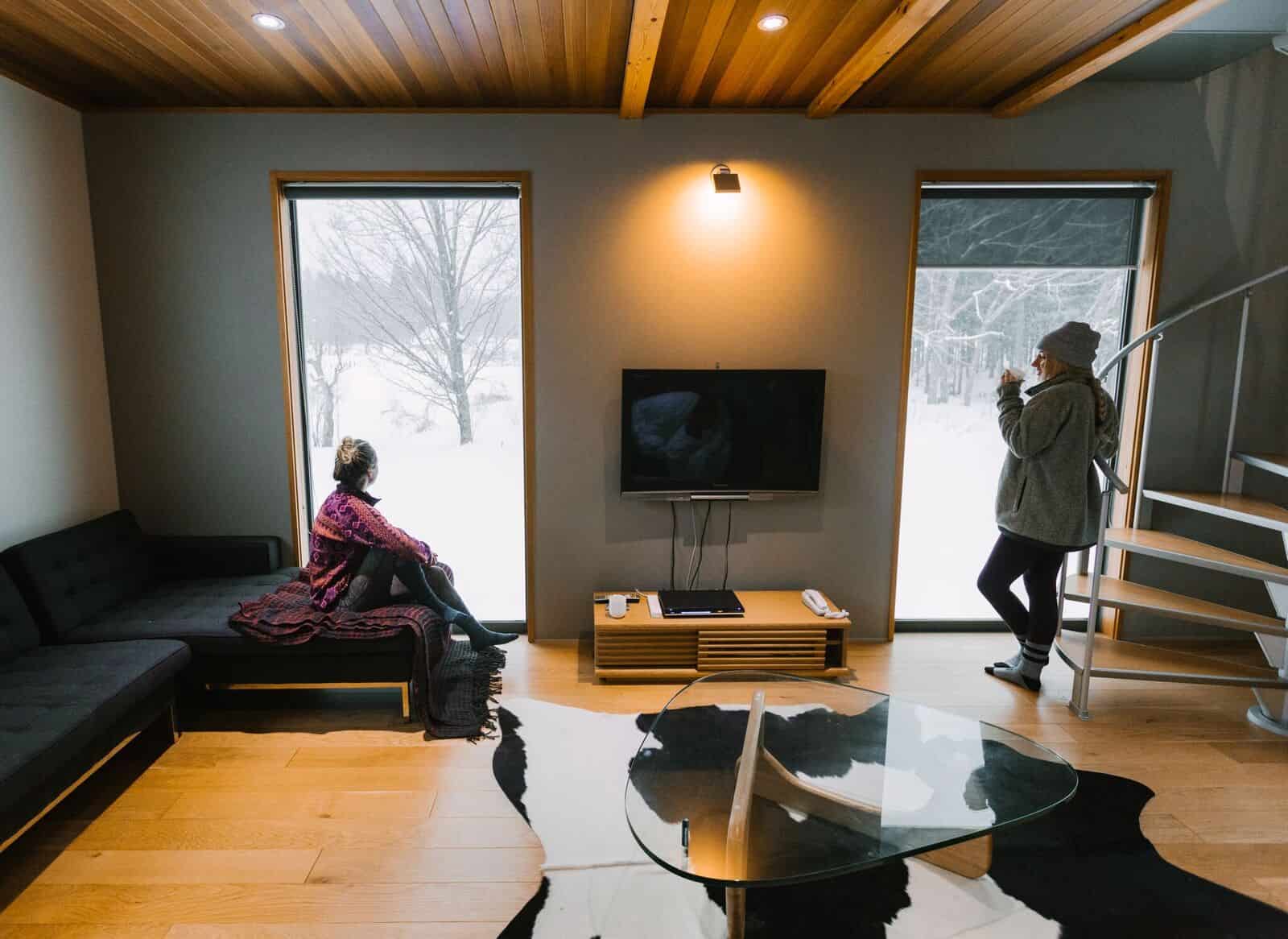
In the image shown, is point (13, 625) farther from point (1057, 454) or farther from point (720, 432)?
point (1057, 454)

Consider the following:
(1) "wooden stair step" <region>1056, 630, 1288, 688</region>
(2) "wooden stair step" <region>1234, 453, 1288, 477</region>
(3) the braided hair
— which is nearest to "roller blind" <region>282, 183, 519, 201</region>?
(3) the braided hair

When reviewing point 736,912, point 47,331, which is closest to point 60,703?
point 47,331

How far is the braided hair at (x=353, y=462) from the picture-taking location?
2996 mm

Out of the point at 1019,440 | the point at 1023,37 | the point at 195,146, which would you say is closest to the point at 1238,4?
the point at 1023,37

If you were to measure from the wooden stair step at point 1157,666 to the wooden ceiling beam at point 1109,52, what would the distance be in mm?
2280

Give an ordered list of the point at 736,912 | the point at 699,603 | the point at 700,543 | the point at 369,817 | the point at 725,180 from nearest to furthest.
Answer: the point at 736,912
the point at 369,817
the point at 725,180
the point at 699,603
the point at 700,543

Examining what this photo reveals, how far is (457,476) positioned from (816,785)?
Result: 2.35 m

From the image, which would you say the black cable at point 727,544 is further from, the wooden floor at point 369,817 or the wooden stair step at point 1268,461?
the wooden stair step at point 1268,461

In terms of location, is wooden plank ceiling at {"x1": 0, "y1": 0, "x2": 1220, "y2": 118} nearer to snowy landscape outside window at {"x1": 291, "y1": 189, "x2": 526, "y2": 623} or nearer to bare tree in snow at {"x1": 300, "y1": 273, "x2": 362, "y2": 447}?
snowy landscape outside window at {"x1": 291, "y1": 189, "x2": 526, "y2": 623}

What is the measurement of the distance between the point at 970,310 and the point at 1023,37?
1250mm

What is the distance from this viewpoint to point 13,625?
2.61 m

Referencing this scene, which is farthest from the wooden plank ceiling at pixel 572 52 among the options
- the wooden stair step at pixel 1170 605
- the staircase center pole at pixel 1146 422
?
the wooden stair step at pixel 1170 605

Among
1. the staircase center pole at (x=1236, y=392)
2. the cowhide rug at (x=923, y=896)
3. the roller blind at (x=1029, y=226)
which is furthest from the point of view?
the roller blind at (x=1029, y=226)

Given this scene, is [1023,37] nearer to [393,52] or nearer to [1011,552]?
[1011,552]
